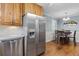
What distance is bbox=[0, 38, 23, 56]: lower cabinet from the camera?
2002 millimetres

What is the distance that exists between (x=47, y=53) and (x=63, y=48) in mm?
275

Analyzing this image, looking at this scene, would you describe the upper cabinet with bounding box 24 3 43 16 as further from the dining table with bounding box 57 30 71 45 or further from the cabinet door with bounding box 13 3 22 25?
the dining table with bounding box 57 30 71 45

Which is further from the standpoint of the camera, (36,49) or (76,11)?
(36,49)

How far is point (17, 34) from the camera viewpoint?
2121 mm

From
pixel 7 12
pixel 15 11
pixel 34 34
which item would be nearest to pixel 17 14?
pixel 15 11

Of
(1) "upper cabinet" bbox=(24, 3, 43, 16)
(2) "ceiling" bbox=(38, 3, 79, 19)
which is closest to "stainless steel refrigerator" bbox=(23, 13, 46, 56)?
(1) "upper cabinet" bbox=(24, 3, 43, 16)

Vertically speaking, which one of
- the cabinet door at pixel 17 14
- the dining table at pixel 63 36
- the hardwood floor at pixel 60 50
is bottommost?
the hardwood floor at pixel 60 50

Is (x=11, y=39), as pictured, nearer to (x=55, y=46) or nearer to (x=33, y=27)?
(x=33, y=27)

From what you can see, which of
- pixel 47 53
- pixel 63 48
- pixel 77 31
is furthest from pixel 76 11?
pixel 47 53

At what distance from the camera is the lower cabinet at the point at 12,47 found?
6.57 ft

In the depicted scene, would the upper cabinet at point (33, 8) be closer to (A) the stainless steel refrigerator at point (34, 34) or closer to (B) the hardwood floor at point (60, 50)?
(A) the stainless steel refrigerator at point (34, 34)

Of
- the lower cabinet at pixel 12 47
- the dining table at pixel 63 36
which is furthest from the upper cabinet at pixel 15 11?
the dining table at pixel 63 36

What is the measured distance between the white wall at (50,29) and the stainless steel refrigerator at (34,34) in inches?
2.7

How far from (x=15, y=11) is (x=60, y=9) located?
728mm
